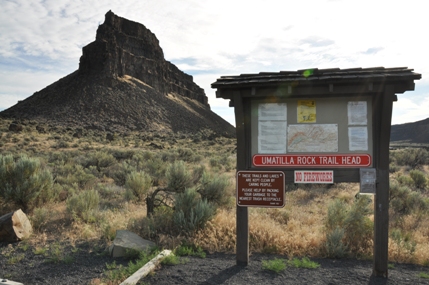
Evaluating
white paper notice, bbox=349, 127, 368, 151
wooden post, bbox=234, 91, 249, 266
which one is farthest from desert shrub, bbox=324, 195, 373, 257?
white paper notice, bbox=349, 127, 368, 151

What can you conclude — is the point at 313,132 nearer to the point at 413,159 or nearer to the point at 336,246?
the point at 336,246

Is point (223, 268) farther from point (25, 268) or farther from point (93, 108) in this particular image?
point (93, 108)

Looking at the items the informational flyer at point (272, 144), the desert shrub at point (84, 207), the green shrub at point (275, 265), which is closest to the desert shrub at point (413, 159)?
the informational flyer at point (272, 144)

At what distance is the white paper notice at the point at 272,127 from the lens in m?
5.07

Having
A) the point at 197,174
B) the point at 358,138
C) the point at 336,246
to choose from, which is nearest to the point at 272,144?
the point at 358,138

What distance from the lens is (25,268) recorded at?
5.09 m

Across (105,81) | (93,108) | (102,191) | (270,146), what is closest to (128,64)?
(105,81)

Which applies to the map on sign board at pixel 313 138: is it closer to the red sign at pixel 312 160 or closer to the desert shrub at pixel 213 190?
the red sign at pixel 312 160

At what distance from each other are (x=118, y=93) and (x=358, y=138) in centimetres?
7199

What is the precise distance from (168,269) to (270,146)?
224 cm

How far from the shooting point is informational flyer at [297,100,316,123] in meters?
5.00

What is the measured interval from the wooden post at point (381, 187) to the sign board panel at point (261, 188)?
129 cm

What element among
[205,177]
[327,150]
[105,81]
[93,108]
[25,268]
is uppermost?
[105,81]

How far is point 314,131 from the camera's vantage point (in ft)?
16.3
